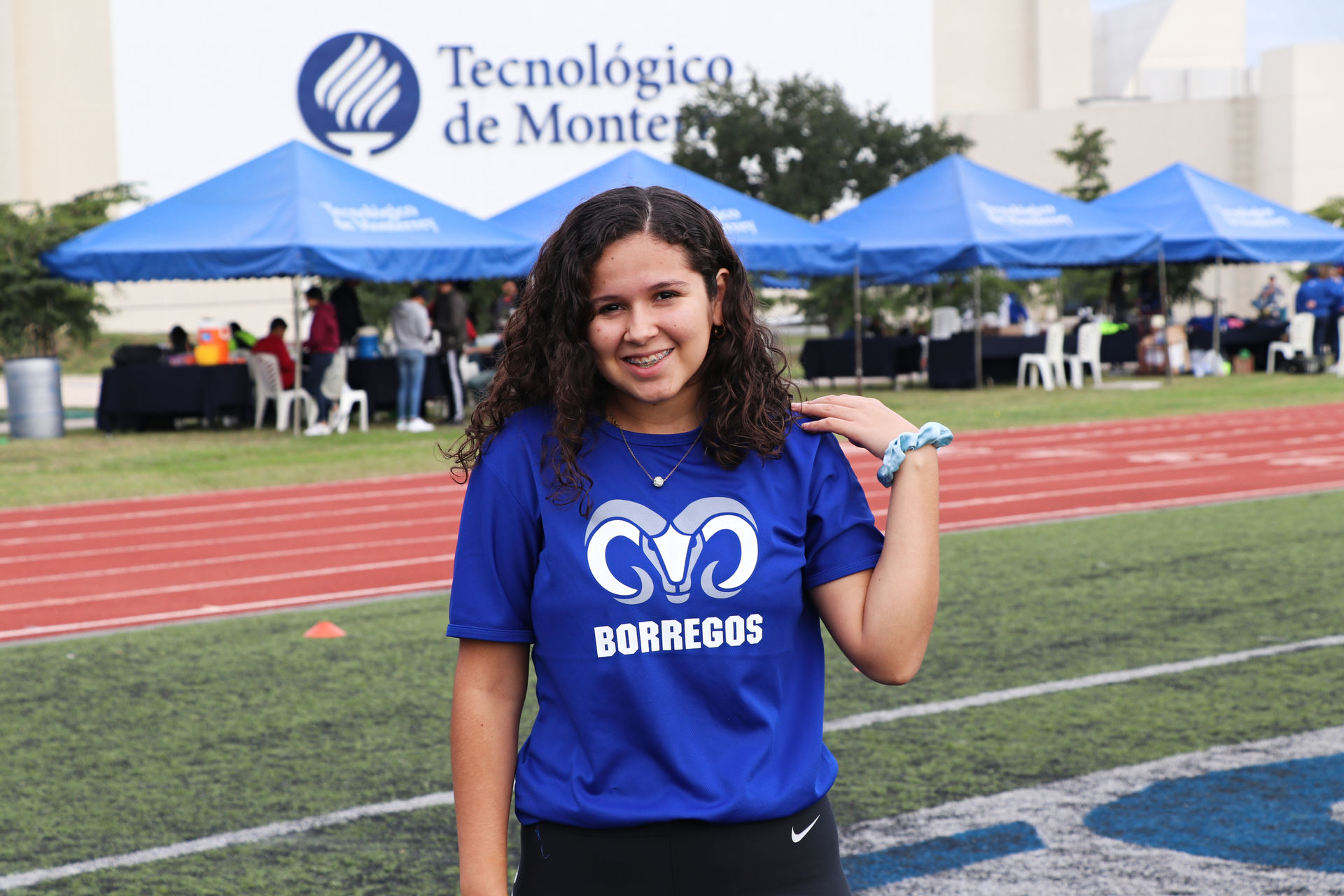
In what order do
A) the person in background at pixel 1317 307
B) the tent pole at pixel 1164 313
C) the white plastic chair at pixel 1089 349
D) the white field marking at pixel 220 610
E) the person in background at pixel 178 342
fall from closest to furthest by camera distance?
1. the white field marking at pixel 220 610
2. the person in background at pixel 178 342
3. the tent pole at pixel 1164 313
4. the white plastic chair at pixel 1089 349
5. the person in background at pixel 1317 307

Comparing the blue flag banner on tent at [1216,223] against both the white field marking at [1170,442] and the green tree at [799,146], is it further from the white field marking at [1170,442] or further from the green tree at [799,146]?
the green tree at [799,146]

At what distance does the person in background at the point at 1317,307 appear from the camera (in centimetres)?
2584

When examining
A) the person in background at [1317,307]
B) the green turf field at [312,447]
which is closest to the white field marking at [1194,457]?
the green turf field at [312,447]

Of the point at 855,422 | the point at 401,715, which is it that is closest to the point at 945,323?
the point at 401,715

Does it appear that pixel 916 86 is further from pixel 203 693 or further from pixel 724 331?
pixel 724 331

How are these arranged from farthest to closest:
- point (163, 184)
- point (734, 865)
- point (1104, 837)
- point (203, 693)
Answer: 1. point (163, 184)
2. point (203, 693)
3. point (1104, 837)
4. point (734, 865)

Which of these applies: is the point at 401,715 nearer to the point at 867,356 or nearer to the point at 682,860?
the point at 682,860

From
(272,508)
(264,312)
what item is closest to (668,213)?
(272,508)

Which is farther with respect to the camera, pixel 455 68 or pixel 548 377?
pixel 455 68

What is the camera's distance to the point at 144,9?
43.1 metres

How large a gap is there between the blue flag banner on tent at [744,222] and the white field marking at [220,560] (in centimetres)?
989

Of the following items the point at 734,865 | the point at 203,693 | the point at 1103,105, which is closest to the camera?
the point at 734,865

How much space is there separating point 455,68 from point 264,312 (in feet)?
31.0

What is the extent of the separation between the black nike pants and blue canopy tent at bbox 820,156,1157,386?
19719 mm
